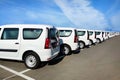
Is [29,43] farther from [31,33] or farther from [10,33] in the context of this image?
[10,33]

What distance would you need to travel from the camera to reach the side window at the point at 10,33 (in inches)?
337

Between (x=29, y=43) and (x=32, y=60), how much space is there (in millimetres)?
764

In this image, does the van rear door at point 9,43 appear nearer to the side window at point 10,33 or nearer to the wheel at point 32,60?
the side window at point 10,33

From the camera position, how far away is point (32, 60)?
8281mm

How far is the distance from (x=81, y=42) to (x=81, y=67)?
834cm

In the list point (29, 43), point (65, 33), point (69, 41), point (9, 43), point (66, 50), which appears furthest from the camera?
point (65, 33)

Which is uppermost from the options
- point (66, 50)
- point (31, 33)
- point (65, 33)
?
point (65, 33)

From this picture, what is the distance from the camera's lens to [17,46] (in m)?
8.46

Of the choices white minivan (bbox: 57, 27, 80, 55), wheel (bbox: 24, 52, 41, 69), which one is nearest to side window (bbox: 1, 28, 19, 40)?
wheel (bbox: 24, 52, 41, 69)

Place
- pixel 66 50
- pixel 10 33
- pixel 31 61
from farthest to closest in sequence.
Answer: pixel 66 50 < pixel 10 33 < pixel 31 61

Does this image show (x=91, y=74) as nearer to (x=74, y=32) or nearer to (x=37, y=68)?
(x=37, y=68)

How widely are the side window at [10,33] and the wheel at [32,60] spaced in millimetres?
1051

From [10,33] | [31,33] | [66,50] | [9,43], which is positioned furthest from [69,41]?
[9,43]

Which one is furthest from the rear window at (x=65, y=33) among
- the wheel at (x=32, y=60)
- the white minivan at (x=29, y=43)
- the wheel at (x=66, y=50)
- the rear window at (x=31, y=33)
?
the wheel at (x=32, y=60)
